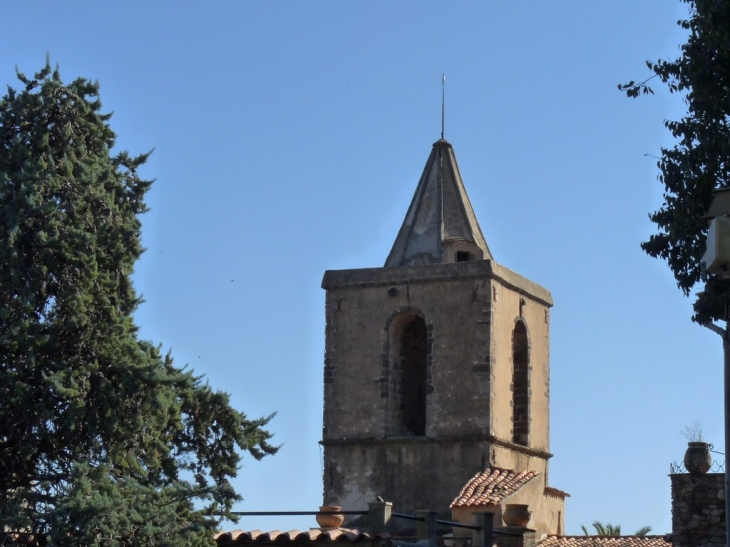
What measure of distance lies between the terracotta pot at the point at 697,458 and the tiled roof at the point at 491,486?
307 centimetres

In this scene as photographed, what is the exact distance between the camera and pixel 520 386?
87.6 feet

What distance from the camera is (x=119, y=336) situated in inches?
677

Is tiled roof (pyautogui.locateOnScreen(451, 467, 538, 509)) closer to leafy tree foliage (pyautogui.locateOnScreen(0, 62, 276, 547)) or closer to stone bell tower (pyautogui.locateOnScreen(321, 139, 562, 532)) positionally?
stone bell tower (pyautogui.locateOnScreen(321, 139, 562, 532))

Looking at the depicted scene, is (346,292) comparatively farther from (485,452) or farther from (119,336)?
(119,336)

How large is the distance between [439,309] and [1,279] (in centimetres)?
1038

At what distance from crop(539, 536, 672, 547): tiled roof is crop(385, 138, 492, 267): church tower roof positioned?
5231 millimetres

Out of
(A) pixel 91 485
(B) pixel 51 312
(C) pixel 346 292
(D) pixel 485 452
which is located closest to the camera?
(A) pixel 91 485

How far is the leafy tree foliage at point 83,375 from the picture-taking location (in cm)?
1623

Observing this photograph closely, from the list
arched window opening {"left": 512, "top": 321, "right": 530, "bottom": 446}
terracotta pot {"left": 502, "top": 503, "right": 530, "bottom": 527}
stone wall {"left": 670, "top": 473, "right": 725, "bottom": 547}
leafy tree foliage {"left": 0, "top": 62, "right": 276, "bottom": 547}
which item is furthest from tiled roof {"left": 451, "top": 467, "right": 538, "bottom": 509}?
leafy tree foliage {"left": 0, "top": 62, "right": 276, "bottom": 547}

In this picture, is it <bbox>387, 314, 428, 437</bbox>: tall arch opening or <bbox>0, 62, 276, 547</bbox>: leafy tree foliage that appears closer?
<bbox>0, 62, 276, 547</bbox>: leafy tree foliage

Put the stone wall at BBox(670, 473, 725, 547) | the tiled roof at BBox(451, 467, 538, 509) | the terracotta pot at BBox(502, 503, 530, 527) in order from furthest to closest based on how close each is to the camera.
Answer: the tiled roof at BBox(451, 467, 538, 509)
the terracotta pot at BBox(502, 503, 530, 527)
the stone wall at BBox(670, 473, 725, 547)

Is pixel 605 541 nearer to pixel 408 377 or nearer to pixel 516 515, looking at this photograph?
pixel 516 515

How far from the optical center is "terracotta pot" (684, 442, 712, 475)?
21156mm

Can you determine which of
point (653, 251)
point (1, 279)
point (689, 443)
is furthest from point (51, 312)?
point (689, 443)
